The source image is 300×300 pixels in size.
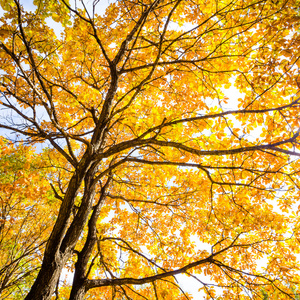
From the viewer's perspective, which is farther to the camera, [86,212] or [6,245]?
[6,245]

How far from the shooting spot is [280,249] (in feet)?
14.8

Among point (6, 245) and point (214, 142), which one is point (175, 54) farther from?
point (6, 245)

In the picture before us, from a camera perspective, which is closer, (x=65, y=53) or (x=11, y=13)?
(x=11, y=13)

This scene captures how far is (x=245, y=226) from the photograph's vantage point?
3.80m

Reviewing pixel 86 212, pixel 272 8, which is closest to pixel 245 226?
pixel 86 212

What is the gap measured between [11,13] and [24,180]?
3576mm

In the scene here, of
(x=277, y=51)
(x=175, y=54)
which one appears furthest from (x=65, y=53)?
(x=277, y=51)

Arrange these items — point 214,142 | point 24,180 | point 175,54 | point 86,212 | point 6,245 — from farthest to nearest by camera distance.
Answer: point 6,245
point 24,180
point 175,54
point 214,142
point 86,212

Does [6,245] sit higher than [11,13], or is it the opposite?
[11,13]

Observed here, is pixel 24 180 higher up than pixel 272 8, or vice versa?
pixel 272 8

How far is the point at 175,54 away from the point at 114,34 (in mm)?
1636

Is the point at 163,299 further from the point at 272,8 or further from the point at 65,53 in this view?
the point at 65,53

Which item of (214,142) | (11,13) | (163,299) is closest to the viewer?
(11,13)

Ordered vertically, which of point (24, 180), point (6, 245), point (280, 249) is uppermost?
point (24, 180)
